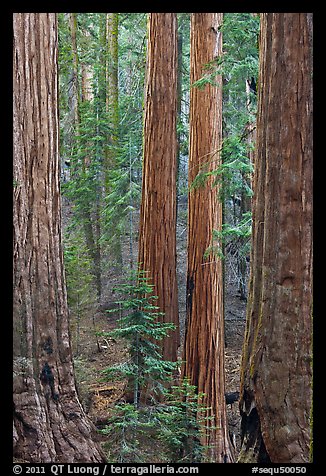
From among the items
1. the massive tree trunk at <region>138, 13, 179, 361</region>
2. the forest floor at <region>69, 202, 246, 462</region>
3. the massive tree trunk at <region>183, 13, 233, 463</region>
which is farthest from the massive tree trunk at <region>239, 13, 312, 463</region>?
the massive tree trunk at <region>138, 13, 179, 361</region>

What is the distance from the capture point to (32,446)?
4000 millimetres

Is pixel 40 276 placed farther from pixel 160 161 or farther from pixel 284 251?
pixel 160 161

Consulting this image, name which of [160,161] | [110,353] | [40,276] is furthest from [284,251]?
[110,353]

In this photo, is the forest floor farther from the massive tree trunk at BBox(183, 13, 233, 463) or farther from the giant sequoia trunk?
the giant sequoia trunk

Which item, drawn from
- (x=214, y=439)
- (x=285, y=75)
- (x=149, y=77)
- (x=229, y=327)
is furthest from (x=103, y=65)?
(x=285, y=75)

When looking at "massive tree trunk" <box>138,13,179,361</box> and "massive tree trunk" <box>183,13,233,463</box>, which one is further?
"massive tree trunk" <box>138,13,179,361</box>

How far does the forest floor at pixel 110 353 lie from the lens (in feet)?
29.8

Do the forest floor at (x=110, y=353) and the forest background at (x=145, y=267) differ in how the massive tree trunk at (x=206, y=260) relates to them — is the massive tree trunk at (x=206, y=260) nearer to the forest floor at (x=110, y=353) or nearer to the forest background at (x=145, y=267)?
the forest background at (x=145, y=267)

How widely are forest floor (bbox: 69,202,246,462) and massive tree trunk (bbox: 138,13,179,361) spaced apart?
2.07m

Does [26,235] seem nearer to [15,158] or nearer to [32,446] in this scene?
[15,158]

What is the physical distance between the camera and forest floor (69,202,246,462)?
909 centimetres

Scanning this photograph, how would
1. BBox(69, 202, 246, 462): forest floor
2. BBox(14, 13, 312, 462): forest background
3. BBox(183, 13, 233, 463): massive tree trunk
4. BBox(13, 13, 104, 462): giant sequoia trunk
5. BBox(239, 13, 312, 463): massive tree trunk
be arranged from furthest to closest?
BBox(69, 202, 246, 462): forest floor, BBox(183, 13, 233, 463): massive tree trunk, BBox(14, 13, 312, 462): forest background, BBox(13, 13, 104, 462): giant sequoia trunk, BBox(239, 13, 312, 463): massive tree trunk

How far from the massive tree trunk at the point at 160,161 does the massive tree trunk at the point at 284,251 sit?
239 inches
